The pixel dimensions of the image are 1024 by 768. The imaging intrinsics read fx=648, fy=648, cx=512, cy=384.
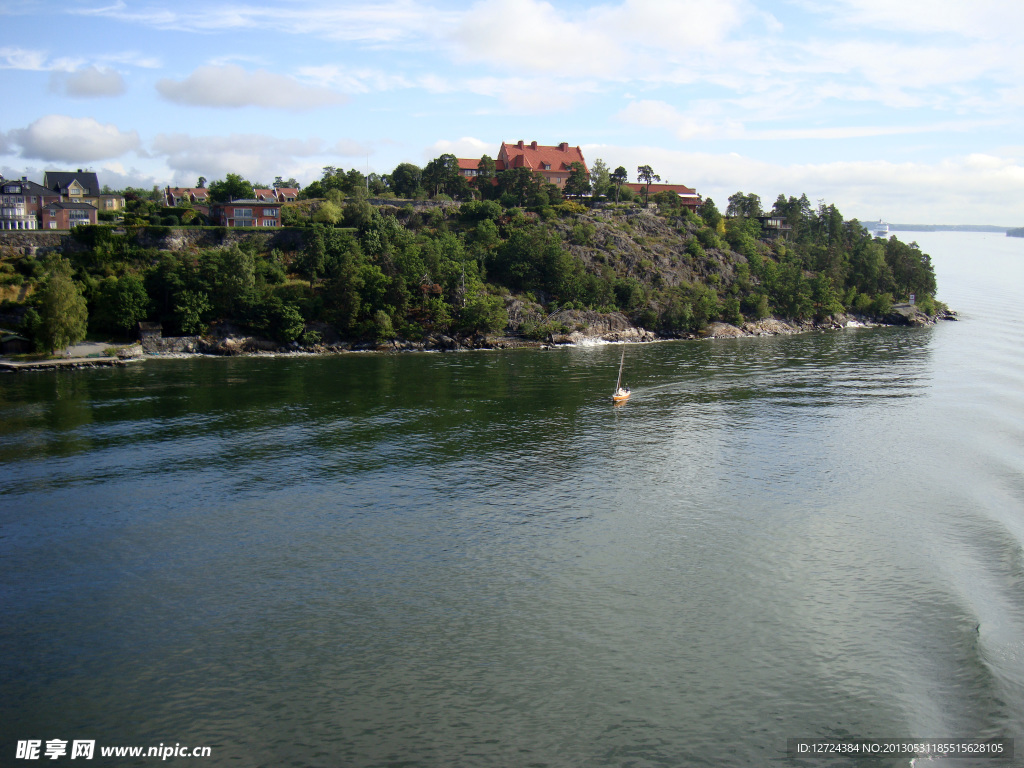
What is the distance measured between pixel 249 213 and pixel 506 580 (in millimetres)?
107469

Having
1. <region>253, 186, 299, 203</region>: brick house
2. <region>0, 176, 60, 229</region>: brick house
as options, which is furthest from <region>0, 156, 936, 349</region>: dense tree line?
<region>0, 176, 60, 229</region>: brick house

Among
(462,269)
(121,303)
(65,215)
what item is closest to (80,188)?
(65,215)

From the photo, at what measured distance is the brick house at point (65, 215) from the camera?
11312 centimetres

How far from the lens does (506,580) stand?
34125mm

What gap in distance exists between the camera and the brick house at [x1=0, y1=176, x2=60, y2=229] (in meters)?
110

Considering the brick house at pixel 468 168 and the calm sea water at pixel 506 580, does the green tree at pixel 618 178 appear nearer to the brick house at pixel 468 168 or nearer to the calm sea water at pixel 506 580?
the brick house at pixel 468 168

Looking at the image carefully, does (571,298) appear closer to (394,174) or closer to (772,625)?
(394,174)

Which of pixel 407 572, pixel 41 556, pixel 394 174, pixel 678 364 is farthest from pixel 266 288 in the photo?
pixel 407 572

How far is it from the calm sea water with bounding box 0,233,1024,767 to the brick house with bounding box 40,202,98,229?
196ft

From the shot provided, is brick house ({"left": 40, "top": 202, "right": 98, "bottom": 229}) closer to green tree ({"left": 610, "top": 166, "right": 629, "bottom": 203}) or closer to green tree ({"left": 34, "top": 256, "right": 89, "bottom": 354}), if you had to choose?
green tree ({"left": 34, "top": 256, "right": 89, "bottom": 354})

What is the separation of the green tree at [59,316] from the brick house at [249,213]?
114ft

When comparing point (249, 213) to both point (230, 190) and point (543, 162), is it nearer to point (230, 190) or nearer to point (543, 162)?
point (230, 190)

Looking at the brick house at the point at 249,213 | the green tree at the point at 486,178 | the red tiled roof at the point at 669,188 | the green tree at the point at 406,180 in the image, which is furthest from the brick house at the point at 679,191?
the brick house at the point at 249,213

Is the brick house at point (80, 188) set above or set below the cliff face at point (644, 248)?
above
